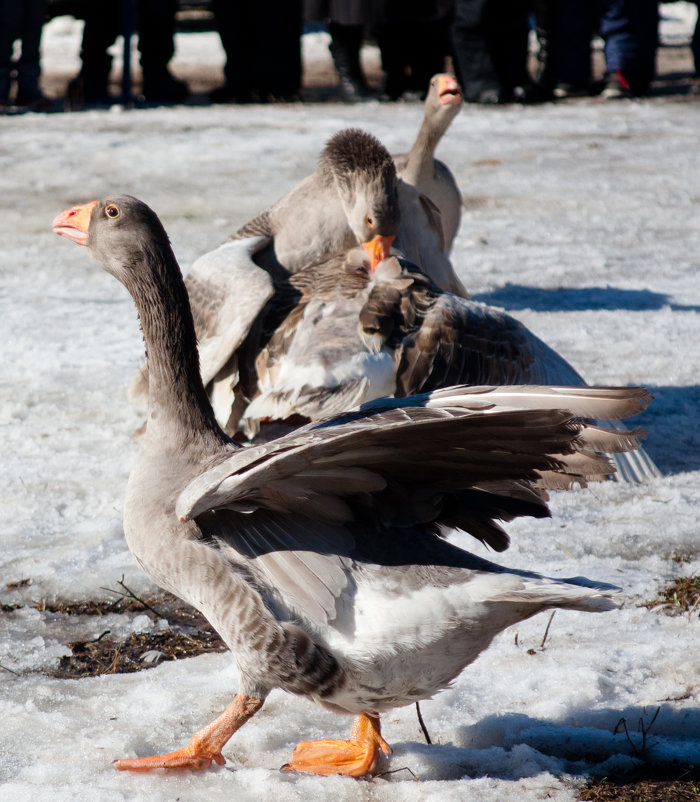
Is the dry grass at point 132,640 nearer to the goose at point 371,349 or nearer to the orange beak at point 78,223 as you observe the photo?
the goose at point 371,349

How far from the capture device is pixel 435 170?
627cm

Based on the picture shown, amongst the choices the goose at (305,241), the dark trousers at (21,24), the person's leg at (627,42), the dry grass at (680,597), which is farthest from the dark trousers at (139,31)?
the dry grass at (680,597)

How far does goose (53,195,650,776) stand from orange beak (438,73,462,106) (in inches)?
170

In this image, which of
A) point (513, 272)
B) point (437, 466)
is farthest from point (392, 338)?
point (513, 272)

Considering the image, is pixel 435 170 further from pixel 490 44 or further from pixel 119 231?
pixel 490 44

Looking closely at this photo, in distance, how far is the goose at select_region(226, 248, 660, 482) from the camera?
396cm

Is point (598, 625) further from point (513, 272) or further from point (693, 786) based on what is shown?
point (513, 272)

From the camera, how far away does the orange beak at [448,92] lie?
6625 mm

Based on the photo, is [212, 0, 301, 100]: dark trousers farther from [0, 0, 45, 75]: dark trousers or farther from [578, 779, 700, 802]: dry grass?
[578, 779, 700, 802]: dry grass

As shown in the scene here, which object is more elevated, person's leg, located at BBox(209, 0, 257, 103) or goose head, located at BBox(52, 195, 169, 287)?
person's leg, located at BBox(209, 0, 257, 103)

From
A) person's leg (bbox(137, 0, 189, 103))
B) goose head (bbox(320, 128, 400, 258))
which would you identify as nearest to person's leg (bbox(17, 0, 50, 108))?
person's leg (bbox(137, 0, 189, 103))

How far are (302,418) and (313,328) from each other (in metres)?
0.38

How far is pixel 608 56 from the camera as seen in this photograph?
1355 cm

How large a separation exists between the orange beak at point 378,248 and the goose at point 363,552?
1871 mm
